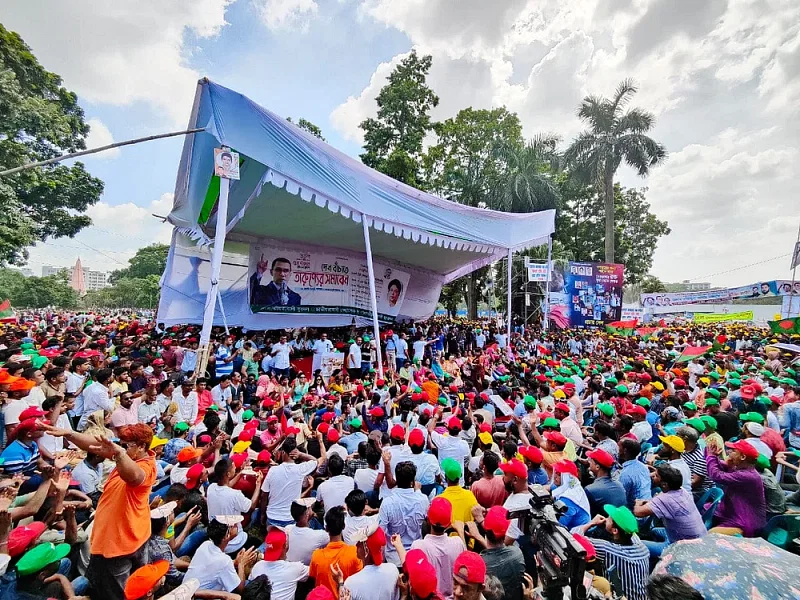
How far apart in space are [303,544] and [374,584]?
30.0 inches

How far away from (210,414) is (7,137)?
16.4m

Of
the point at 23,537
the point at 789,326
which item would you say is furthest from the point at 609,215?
the point at 23,537

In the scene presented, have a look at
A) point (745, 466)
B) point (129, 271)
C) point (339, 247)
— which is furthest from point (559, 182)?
point (129, 271)

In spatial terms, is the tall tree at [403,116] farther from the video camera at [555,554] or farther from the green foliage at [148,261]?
the green foliage at [148,261]

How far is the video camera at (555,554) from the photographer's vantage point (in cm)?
196

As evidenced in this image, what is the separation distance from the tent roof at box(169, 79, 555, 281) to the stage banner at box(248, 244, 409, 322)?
596mm

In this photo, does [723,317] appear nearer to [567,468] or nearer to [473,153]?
[473,153]

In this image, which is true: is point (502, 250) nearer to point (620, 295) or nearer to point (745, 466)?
point (745, 466)

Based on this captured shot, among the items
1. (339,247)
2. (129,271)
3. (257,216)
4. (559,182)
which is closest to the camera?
(257,216)

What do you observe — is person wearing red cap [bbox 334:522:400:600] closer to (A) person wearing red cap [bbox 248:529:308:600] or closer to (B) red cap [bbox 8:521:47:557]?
(A) person wearing red cap [bbox 248:529:308:600]

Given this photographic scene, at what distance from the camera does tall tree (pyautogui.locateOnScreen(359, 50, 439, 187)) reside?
2392cm

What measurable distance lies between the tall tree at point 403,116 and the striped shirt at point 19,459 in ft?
73.6

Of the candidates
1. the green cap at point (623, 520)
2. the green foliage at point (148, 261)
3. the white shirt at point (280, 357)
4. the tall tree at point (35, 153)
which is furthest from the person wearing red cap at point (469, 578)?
the green foliage at point (148, 261)

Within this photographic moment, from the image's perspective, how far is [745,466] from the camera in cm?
307
